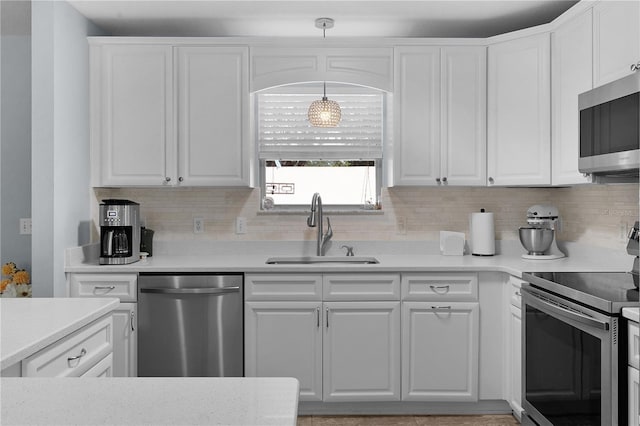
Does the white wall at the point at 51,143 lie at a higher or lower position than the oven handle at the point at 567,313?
higher

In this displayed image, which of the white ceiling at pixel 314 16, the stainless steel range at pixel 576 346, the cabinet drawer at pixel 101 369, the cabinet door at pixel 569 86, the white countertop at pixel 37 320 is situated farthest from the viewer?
the white ceiling at pixel 314 16

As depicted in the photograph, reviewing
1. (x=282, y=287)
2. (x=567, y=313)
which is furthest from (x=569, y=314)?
(x=282, y=287)

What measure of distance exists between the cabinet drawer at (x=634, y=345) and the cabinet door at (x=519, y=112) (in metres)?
1.36

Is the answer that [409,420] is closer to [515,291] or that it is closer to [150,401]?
[515,291]

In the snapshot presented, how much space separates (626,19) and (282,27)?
1960 millimetres

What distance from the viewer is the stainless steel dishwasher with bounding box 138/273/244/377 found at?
2908 millimetres

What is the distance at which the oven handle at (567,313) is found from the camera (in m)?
1.92

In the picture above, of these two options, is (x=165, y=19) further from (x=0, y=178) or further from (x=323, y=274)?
(x=323, y=274)

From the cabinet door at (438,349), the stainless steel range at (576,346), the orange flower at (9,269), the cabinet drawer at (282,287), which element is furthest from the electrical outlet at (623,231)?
the orange flower at (9,269)

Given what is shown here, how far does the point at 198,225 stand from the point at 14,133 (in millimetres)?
1355

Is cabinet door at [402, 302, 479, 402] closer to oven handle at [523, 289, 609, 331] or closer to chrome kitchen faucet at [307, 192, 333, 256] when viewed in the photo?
oven handle at [523, 289, 609, 331]

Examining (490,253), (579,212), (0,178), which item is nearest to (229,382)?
(490,253)

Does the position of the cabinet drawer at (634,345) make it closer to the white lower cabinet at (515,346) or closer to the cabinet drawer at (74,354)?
the white lower cabinet at (515,346)

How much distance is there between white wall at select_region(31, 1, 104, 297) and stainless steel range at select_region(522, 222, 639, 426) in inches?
98.8
